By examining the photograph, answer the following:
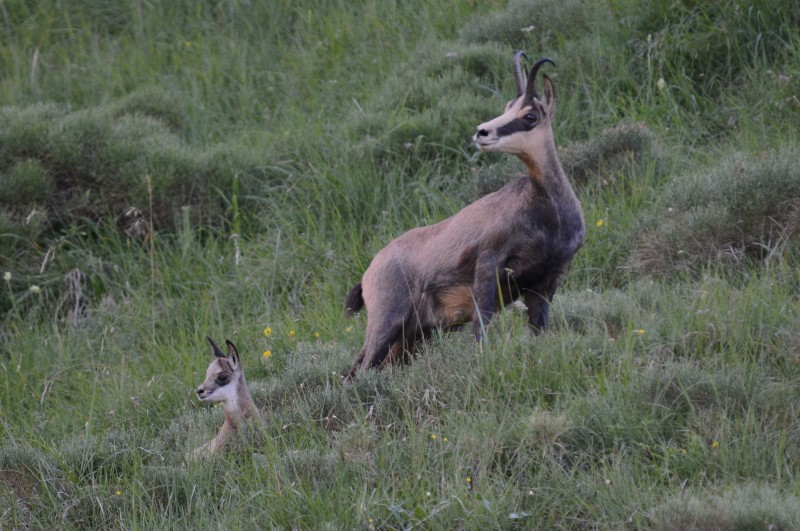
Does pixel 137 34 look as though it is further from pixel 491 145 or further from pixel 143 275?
pixel 491 145

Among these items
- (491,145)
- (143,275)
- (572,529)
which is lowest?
(143,275)

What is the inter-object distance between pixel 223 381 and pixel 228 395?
4.9 inches

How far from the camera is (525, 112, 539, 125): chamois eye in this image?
6785 mm

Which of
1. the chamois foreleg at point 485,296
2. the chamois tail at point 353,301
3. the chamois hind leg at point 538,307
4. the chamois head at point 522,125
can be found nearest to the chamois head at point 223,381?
the chamois tail at point 353,301

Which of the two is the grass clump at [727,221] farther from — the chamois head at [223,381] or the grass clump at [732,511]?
the grass clump at [732,511]

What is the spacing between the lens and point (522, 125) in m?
6.75

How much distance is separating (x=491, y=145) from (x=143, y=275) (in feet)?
15.0

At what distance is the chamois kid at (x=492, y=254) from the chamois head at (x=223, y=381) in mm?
659

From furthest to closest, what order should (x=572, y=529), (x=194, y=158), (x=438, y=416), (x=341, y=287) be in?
(x=194, y=158)
(x=341, y=287)
(x=438, y=416)
(x=572, y=529)

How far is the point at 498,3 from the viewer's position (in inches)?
501

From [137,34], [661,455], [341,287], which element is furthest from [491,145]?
[137,34]

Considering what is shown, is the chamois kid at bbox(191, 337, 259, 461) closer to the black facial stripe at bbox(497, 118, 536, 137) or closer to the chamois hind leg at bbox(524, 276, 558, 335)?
the chamois hind leg at bbox(524, 276, 558, 335)

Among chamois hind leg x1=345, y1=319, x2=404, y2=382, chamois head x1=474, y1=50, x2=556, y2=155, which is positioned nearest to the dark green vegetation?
chamois hind leg x1=345, y1=319, x2=404, y2=382

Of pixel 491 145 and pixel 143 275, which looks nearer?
pixel 491 145
